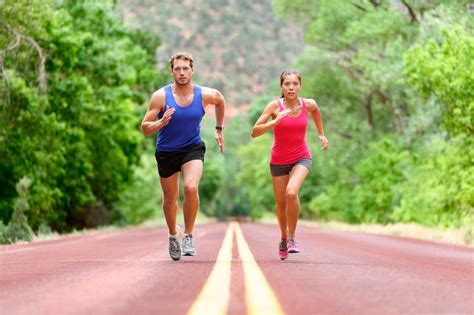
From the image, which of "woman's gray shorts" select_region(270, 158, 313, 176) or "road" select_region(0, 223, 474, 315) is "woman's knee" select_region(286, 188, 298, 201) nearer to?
"woman's gray shorts" select_region(270, 158, 313, 176)

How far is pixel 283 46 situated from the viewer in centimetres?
14338

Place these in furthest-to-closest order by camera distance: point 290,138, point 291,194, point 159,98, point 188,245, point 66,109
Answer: point 66,109
point 188,245
point 290,138
point 291,194
point 159,98

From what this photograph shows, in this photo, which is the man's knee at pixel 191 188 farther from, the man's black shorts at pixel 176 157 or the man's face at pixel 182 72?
the man's face at pixel 182 72

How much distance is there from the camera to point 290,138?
963 cm

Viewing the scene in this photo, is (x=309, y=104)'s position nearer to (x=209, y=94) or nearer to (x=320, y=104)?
(x=209, y=94)

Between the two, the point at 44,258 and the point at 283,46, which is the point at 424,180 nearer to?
the point at 44,258

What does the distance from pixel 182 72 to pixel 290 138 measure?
159 cm

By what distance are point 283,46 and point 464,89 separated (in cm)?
12474

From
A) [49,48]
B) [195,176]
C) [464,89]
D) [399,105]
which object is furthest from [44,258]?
[399,105]

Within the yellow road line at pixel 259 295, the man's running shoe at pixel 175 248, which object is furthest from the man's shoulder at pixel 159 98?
the yellow road line at pixel 259 295

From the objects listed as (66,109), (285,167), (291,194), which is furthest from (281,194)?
(66,109)

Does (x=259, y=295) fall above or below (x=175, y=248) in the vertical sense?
above

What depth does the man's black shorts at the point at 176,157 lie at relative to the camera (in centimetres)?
916

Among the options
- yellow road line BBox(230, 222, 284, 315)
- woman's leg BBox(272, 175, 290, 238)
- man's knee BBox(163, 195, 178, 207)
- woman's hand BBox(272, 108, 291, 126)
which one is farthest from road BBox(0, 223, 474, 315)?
woman's hand BBox(272, 108, 291, 126)
